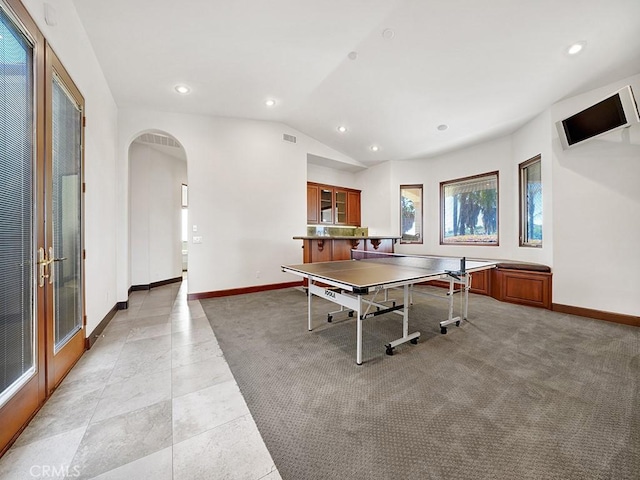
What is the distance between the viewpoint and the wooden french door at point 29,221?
4.63 ft

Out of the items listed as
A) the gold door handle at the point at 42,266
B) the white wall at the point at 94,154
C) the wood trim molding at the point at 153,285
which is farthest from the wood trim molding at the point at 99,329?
the wood trim molding at the point at 153,285

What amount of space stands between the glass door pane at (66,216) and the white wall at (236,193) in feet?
5.37

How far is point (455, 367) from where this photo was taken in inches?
84.6

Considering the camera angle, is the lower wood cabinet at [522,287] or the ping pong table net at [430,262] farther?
the lower wood cabinet at [522,287]

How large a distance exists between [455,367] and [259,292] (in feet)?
12.2

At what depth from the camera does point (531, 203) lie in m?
4.43

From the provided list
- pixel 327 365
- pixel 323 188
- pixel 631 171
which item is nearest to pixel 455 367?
pixel 327 365

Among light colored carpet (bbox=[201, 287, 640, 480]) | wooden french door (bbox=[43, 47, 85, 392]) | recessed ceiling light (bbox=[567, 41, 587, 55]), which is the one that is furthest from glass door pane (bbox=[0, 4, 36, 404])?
recessed ceiling light (bbox=[567, 41, 587, 55])

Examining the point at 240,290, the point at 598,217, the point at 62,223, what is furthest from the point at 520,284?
the point at 62,223

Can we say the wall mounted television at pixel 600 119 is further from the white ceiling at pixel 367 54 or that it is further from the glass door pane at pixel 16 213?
the glass door pane at pixel 16 213

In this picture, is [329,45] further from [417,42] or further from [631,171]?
[631,171]

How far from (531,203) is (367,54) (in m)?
3.93

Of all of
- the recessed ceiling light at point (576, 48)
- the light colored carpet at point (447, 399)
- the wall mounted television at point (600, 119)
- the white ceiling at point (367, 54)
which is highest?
the white ceiling at point (367, 54)

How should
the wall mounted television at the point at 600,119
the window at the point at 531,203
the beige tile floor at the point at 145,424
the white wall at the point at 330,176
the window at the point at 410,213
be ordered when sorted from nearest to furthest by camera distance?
the beige tile floor at the point at 145,424
the wall mounted television at the point at 600,119
the window at the point at 531,203
the window at the point at 410,213
the white wall at the point at 330,176
